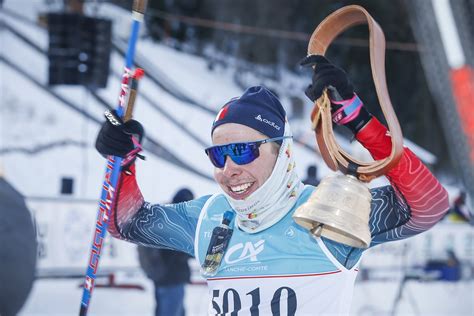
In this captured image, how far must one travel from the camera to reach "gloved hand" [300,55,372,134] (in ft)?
7.58

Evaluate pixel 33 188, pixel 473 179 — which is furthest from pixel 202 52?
pixel 473 179

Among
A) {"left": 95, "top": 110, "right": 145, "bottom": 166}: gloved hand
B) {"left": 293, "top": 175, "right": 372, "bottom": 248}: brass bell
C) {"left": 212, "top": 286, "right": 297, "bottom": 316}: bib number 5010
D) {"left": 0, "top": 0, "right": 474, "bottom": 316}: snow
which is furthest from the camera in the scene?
{"left": 0, "top": 0, "right": 474, "bottom": 316}: snow

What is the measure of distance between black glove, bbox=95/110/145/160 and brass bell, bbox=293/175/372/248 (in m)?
0.83

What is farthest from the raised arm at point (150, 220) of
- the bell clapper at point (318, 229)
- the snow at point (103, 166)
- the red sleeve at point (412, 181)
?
the snow at point (103, 166)

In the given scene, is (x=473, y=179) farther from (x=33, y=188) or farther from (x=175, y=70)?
(x=175, y=70)

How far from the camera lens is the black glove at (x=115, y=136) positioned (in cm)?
275

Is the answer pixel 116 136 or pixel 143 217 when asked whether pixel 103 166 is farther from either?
pixel 116 136

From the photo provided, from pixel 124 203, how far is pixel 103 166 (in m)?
15.3

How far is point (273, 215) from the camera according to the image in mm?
2648

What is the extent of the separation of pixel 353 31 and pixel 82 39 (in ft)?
44.0

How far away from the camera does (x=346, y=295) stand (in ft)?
8.42

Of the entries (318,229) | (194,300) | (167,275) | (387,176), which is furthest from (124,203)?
(194,300)

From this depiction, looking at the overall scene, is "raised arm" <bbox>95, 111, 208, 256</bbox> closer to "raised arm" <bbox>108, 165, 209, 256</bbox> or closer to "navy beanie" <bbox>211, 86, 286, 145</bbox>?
"raised arm" <bbox>108, 165, 209, 256</bbox>

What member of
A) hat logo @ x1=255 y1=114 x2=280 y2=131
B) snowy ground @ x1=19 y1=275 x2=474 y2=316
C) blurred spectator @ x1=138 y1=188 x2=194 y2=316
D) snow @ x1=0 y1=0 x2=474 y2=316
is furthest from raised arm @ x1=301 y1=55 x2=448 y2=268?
snowy ground @ x1=19 y1=275 x2=474 y2=316
